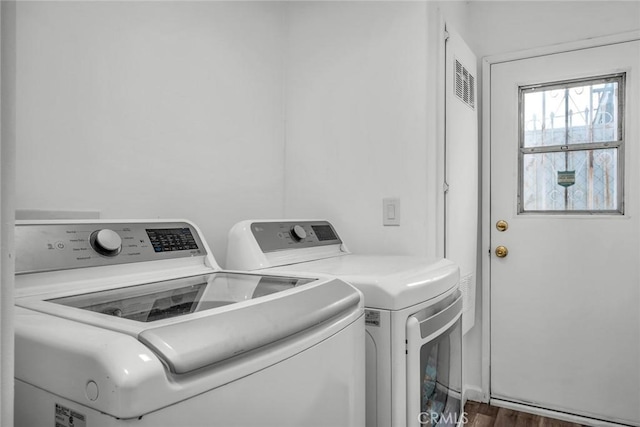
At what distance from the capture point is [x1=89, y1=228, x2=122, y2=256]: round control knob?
3.39 ft

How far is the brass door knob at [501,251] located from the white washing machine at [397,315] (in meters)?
1.06

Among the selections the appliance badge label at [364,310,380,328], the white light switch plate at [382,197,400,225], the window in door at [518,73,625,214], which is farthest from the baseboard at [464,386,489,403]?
the appliance badge label at [364,310,380,328]

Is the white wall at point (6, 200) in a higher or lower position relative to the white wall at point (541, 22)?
lower

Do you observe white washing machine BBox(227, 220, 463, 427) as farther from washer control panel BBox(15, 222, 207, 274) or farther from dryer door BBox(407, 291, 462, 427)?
washer control panel BBox(15, 222, 207, 274)

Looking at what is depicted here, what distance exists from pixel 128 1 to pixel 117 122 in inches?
17.0

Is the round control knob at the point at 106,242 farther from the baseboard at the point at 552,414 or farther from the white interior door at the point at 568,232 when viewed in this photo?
the baseboard at the point at 552,414

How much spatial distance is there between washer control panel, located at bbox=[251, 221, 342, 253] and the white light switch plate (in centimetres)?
24

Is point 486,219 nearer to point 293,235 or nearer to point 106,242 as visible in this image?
point 293,235

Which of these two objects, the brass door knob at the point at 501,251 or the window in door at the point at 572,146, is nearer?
the window in door at the point at 572,146

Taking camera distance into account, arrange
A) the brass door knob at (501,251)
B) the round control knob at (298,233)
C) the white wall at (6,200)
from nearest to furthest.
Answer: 1. the white wall at (6,200)
2. the round control knob at (298,233)
3. the brass door knob at (501,251)

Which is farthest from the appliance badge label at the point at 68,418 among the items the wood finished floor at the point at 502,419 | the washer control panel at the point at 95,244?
the wood finished floor at the point at 502,419

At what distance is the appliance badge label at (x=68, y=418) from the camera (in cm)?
53

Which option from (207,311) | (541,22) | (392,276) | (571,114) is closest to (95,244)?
(207,311)

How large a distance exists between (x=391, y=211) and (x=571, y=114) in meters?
1.24
